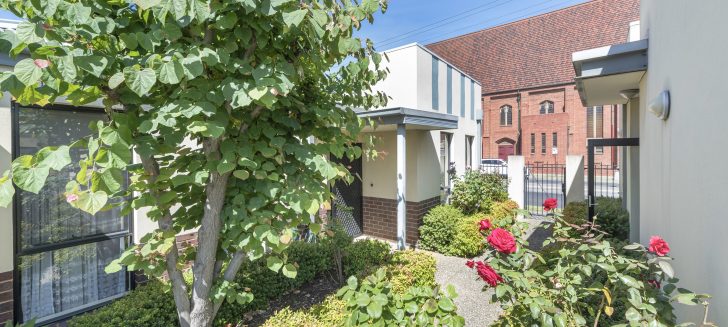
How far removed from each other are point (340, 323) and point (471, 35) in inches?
1302

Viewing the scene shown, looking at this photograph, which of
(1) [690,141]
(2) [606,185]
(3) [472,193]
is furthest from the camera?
(2) [606,185]

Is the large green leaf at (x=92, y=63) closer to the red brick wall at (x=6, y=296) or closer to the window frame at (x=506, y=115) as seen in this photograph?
the red brick wall at (x=6, y=296)

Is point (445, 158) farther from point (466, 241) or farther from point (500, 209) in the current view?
point (466, 241)

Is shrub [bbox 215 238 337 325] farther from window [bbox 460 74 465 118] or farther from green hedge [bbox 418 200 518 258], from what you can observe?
window [bbox 460 74 465 118]

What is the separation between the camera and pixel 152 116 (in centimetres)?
194

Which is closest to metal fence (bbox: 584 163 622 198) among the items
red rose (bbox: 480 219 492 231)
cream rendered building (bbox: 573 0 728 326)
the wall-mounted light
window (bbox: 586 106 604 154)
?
cream rendered building (bbox: 573 0 728 326)

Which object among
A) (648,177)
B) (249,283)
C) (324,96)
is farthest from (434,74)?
(249,283)

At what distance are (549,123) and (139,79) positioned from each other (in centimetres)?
3045

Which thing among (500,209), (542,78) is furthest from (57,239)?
(542,78)

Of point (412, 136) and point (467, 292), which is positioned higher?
point (412, 136)

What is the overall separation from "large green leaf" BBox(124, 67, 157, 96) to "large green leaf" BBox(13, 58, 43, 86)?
0.34 m

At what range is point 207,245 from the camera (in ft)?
8.24

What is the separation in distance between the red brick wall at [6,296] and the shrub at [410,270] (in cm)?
386

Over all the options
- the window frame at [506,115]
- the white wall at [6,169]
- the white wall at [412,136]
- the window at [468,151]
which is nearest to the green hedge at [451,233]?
the white wall at [412,136]
